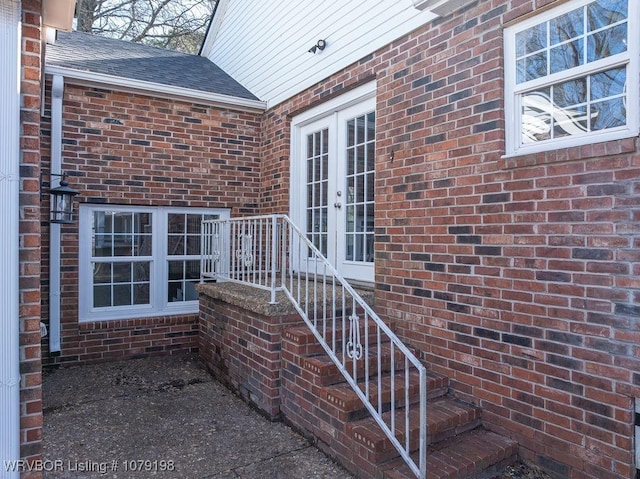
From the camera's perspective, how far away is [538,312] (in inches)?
115

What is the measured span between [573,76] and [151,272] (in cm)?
504

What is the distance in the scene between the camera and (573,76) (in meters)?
2.84

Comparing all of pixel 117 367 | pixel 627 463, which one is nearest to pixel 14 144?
pixel 627 463

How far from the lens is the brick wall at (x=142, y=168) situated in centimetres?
532

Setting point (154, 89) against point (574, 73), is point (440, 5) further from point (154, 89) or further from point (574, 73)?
point (154, 89)

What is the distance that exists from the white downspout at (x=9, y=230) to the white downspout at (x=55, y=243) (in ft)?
11.5

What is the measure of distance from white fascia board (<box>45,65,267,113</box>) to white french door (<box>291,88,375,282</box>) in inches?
39.2

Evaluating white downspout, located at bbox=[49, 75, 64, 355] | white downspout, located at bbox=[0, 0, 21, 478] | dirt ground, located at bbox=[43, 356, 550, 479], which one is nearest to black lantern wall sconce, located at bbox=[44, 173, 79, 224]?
white downspout, located at bbox=[49, 75, 64, 355]

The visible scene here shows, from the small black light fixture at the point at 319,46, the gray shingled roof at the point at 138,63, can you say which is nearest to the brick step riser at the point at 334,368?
the small black light fixture at the point at 319,46

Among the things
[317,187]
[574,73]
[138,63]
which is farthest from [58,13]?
[138,63]

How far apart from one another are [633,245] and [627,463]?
1.19 metres

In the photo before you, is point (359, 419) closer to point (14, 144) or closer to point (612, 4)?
point (14, 144)

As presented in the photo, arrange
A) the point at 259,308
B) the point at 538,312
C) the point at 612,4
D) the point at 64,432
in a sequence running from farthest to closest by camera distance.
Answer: the point at 259,308 < the point at 64,432 < the point at 538,312 < the point at 612,4

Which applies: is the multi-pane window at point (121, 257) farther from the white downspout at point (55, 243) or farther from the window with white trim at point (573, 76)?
the window with white trim at point (573, 76)
